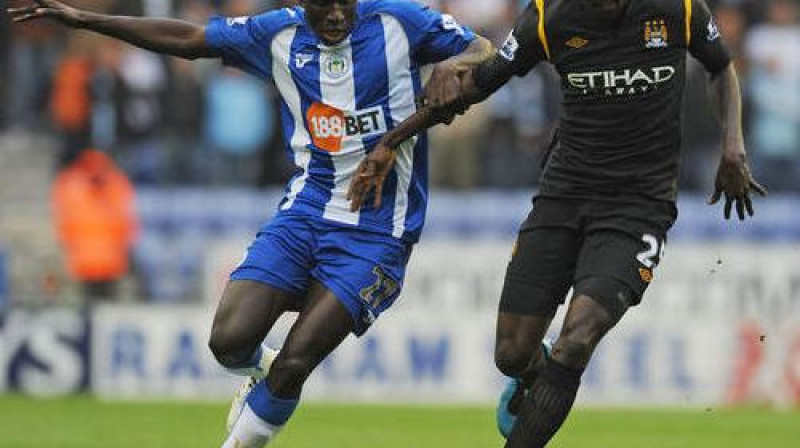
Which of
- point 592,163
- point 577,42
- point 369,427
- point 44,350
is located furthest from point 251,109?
point 577,42

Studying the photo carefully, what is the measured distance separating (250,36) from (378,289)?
4.82 ft

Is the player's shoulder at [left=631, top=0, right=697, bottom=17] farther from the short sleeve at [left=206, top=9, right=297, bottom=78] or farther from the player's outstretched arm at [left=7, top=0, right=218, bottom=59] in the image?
the player's outstretched arm at [left=7, top=0, right=218, bottom=59]

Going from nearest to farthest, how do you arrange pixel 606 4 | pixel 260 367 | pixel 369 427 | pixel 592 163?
1. pixel 606 4
2. pixel 592 163
3. pixel 260 367
4. pixel 369 427

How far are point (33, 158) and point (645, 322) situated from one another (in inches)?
313

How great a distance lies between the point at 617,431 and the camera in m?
14.5

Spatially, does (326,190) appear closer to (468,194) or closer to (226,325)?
(226,325)

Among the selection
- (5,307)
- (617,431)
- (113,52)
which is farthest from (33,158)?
(617,431)

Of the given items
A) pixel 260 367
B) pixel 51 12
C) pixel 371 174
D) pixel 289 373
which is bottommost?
pixel 260 367

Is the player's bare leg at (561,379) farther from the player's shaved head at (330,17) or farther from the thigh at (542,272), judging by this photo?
the player's shaved head at (330,17)

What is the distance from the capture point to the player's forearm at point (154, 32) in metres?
10.0

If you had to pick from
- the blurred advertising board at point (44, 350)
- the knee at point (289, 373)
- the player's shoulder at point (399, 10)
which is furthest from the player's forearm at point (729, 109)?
the blurred advertising board at point (44, 350)

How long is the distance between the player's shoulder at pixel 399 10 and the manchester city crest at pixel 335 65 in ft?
0.88

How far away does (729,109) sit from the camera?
375 inches

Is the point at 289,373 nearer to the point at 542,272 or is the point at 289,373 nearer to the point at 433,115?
the point at 542,272
